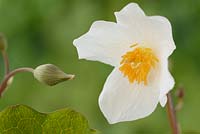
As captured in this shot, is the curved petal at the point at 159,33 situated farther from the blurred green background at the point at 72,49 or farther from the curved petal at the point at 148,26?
the blurred green background at the point at 72,49

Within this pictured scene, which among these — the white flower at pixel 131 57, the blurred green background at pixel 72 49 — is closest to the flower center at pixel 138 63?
the white flower at pixel 131 57

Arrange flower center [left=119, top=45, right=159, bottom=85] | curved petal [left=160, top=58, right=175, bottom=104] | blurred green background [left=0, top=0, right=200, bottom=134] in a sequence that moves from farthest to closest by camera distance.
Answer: blurred green background [left=0, top=0, right=200, bottom=134] < flower center [left=119, top=45, right=159, bottom=85] < curved petal [left=160, top=58, right=175, bottom=104]

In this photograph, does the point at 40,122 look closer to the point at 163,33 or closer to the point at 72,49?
the point at 163,33

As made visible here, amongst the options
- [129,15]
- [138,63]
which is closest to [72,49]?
[138,63]

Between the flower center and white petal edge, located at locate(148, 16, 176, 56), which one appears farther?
the flower center

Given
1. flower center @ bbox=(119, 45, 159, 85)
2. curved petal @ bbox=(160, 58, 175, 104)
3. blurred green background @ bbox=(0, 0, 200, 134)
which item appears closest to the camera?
curved petal @ bbox=(160, 58, 175, 104)

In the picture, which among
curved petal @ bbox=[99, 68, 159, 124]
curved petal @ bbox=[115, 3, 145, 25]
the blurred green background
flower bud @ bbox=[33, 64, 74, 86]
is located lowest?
the blurred green background

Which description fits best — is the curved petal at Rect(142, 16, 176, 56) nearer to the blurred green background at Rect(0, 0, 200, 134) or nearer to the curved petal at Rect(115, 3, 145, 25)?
the curved petal at Rect(115, 3, 145, 25)

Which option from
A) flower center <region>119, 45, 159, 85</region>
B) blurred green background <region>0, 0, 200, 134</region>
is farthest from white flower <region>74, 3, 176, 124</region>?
blurred green background <region>0, 0, 200, 134</region>
